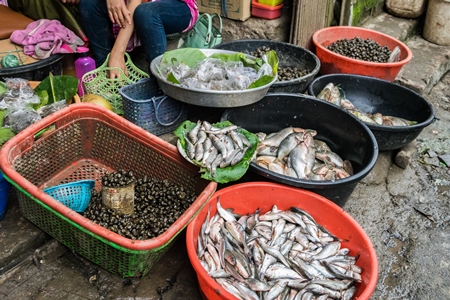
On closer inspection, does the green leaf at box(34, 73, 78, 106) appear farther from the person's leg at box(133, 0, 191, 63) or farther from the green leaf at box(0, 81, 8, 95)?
the person's leg at box(133, 0, 191, 63)

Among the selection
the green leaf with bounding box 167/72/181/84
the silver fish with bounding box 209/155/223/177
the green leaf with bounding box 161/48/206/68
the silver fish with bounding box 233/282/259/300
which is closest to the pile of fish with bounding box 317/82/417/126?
the green leaf with bounding box 161/48/206/68

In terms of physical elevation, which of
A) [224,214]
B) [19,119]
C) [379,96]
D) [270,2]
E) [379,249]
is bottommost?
[379,249]

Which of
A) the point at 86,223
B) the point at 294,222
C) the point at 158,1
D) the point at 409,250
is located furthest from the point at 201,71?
the point at 409,250

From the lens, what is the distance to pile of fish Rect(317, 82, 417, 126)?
12.8 ft

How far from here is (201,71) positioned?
11.4 feet

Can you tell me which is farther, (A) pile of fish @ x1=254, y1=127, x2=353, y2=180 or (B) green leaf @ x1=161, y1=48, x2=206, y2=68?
(B) green leaf @ x1=161, y1=48, x2=206, y2=68

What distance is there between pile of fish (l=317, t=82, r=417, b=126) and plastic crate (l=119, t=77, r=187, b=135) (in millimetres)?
1329

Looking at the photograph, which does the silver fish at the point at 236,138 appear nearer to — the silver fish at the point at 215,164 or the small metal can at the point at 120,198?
the silver fish at the point at 215,164

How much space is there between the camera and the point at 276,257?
263cm

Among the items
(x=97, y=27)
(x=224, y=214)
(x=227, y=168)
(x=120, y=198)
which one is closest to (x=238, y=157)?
(x=227, y=168)

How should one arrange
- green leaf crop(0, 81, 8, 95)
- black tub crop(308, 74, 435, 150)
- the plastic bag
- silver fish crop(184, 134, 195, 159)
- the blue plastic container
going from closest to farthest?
1. the blue plastic container
2. silver fish crop(184, 134, 195, 159)
3. the plastic bag
4. green leaf crop(0, 81, 8, 95)
5. black tub crop(308, 74, 435, 150)

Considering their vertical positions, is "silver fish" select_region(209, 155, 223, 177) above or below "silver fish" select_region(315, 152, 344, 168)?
above

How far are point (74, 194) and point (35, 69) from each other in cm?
155

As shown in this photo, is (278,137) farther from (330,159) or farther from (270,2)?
(270,2)
